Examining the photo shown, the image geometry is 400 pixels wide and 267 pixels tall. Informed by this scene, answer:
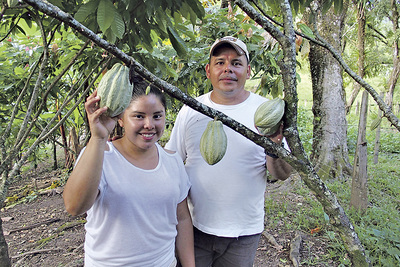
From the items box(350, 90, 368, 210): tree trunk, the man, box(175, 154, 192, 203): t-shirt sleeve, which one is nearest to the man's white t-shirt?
the man

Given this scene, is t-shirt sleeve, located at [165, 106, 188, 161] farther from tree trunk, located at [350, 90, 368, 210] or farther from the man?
tree trunk, located at [350, 90, 368, 210]

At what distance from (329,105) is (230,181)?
3.09 meters

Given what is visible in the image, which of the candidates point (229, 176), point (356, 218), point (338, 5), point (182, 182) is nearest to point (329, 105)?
point (356, 218)

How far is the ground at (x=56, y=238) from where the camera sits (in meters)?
2.59

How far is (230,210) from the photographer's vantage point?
1.47 meters

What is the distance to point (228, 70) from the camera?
4.82ft

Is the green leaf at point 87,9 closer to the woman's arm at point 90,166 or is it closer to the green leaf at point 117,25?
the green leaf at point 117,25

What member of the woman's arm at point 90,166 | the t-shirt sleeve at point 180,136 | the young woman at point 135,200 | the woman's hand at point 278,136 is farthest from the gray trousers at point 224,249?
the woman's hand at point 278,136

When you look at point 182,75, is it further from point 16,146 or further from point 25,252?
point 25,252

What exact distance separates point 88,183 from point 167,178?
0.44 meters

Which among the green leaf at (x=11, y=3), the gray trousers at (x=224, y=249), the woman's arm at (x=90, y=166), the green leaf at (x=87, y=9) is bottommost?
the gray trousers at (x=224, y=249)

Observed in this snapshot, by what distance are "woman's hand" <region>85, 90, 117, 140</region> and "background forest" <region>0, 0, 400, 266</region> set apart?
0.46 ft

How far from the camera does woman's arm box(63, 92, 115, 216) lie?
752mm

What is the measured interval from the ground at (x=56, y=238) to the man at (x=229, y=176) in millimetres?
1226
